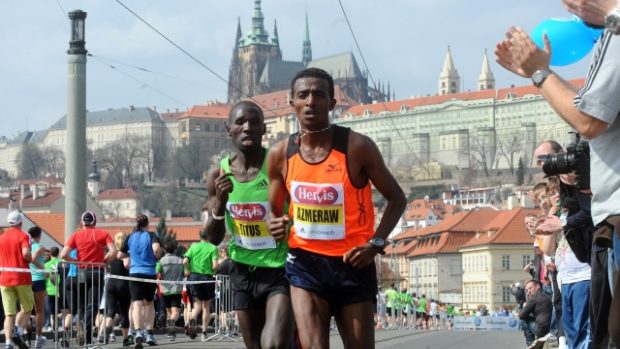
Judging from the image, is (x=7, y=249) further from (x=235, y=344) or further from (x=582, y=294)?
(x=582, y=294)

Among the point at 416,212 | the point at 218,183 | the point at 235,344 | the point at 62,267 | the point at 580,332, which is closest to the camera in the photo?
the point at 218,183

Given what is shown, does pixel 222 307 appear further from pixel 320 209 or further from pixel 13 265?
pixel 320 209

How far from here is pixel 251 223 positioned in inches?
347

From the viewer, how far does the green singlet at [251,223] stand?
342 inches

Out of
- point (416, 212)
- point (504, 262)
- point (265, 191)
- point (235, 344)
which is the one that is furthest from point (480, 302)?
point (265, 191)

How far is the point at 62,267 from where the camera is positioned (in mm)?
14891

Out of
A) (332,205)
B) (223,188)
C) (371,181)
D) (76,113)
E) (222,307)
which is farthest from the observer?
(76,113)

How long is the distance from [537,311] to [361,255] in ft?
32.4

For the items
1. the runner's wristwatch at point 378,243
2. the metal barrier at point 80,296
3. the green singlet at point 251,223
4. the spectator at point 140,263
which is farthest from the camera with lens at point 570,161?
the spectator at point 140,263

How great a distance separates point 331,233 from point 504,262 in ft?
424

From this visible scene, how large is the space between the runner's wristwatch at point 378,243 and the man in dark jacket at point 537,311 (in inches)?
372

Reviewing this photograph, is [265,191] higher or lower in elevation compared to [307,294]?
higher

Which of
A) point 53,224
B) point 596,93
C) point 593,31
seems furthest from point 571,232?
point 53,224

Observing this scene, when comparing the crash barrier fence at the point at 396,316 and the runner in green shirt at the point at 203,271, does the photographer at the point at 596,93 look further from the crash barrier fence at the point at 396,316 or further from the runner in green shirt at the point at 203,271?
the crash barrier fence at the point at 396,316
